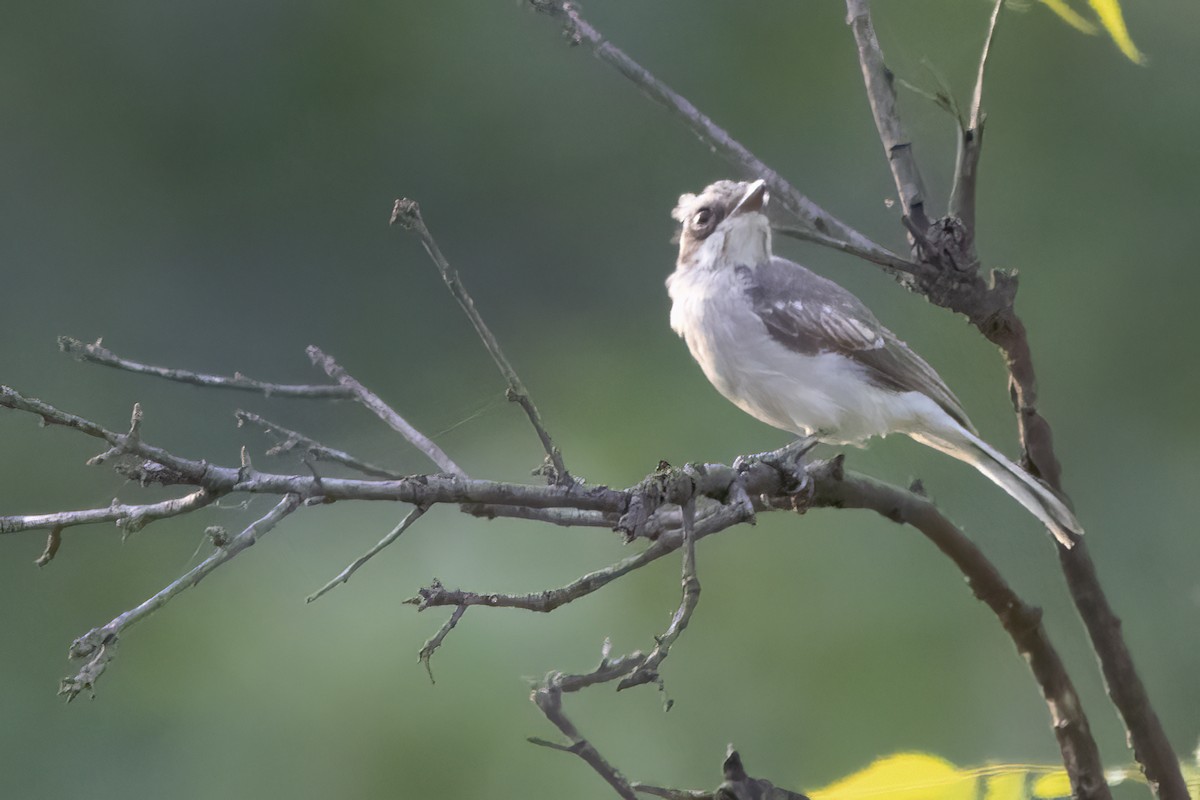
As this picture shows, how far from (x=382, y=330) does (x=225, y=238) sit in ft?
1.28

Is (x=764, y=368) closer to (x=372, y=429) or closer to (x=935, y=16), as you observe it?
(x=372, y=429)

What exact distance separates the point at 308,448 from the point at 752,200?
1.99ft

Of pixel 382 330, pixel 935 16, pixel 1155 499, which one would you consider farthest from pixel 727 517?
pixel 382 330

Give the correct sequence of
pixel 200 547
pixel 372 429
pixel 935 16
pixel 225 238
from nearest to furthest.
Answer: pixel 200 547 < pixel 372 429 < pixel 935 16 < pixel 225 238

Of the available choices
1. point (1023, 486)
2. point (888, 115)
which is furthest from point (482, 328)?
point (1023, 486)

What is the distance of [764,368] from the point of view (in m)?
1.29

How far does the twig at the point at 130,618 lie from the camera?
24.0 inches

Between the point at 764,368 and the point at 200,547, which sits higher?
the point at 764,368

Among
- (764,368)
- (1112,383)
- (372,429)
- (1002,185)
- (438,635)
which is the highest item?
(1002,185)

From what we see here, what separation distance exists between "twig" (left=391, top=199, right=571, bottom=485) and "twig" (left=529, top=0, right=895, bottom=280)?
0.71ft

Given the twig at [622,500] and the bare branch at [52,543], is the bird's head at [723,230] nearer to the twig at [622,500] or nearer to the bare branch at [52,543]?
the twig at [622,500]

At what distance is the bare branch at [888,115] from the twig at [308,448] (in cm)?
48

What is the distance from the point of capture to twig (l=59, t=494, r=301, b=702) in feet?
2.00

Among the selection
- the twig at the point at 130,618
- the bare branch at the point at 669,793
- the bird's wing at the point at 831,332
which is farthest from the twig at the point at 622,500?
the bird's wing at the point at 831,332
